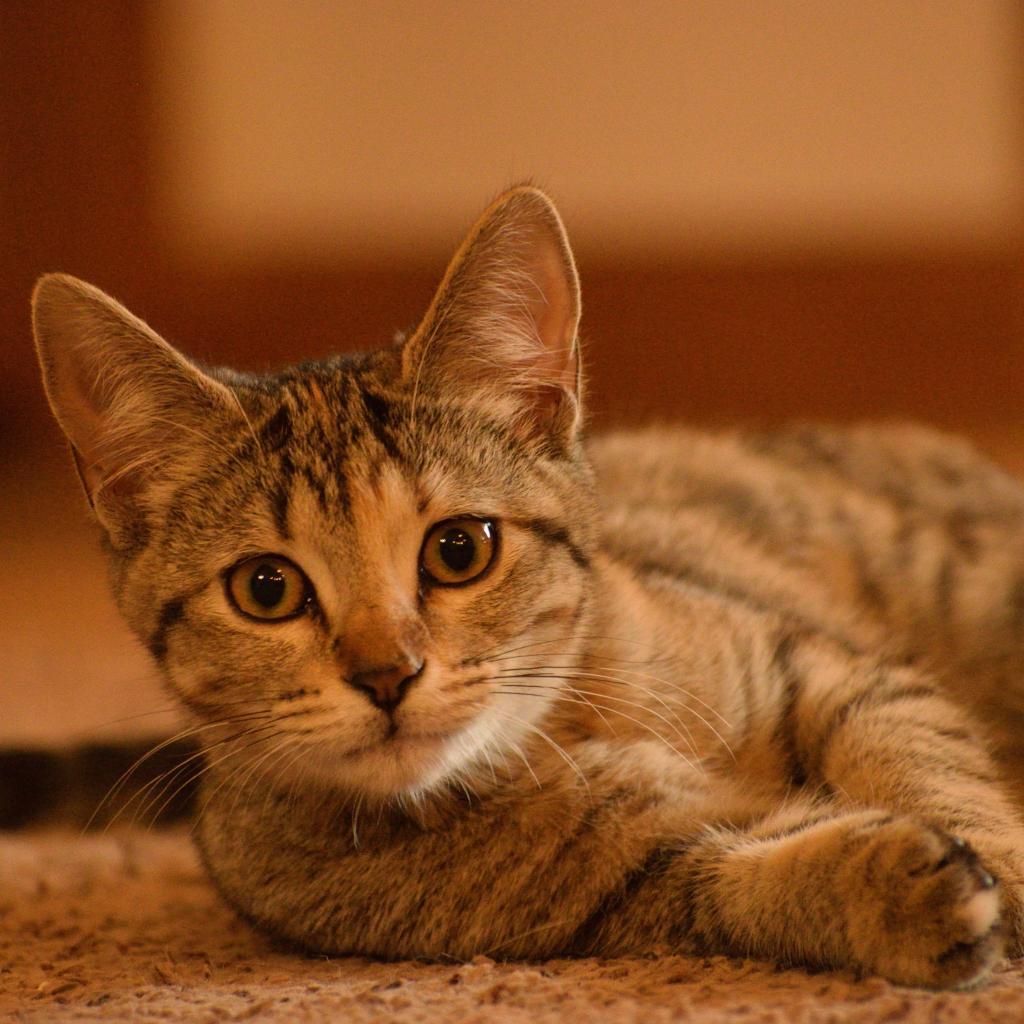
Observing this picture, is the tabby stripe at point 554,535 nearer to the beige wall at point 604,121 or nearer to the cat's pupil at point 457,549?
the cat's pupil at point 457,549

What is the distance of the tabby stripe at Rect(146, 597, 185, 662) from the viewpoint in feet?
4.61

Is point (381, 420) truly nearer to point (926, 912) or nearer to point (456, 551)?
point (456, 551)

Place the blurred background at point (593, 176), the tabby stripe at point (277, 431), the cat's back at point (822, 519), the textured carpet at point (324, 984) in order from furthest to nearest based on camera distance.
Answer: the blurred background at point (593, 176), the cat's back at point (822, 519), the tabby stripe at point (277, 431), the textured carpet at point (324, 984)

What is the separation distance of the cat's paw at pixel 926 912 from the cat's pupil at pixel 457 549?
51 centimetres

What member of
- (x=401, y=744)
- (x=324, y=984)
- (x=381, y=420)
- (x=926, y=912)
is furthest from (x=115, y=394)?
(x=926, y=912)

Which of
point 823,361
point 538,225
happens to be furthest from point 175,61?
point 538,225

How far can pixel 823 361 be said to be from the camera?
4586mm

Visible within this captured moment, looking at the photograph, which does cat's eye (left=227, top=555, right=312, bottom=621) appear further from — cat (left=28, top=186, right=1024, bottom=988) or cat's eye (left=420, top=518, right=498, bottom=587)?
cat's eye (left=420, top=518, right=498, bottom=587)

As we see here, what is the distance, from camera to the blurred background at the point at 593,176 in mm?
4504

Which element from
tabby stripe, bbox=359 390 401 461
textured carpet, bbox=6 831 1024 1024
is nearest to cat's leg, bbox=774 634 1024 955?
textured carpet, bbox=6 831 1024 1024

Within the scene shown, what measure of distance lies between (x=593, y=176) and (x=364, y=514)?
11.7ft

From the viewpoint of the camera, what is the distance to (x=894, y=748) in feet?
4.74

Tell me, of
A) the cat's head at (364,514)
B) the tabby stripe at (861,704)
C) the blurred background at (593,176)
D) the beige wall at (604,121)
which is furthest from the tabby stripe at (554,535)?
the beige wall at (604,121)

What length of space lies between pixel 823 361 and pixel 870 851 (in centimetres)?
364
